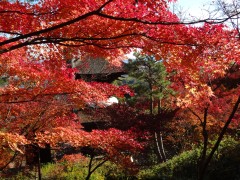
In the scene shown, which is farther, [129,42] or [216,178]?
[216,178]

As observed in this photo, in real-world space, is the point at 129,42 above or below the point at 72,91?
above

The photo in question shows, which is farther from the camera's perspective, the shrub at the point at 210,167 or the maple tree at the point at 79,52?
the shrub at the point at 210,167

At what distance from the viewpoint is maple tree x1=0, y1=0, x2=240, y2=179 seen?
4406 mm

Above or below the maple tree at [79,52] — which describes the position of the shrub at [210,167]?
below

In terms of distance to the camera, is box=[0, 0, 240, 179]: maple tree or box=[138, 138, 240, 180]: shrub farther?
box=[138, 138, 240, 180]: shrub

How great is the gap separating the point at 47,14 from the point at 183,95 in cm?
542

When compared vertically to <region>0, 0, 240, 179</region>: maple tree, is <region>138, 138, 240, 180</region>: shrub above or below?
below

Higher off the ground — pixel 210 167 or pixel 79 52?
pixel 79 52

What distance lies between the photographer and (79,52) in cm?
607

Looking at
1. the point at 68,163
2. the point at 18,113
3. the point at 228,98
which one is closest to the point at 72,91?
the point at 18,113

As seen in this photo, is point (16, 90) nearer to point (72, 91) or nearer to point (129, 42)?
point (72, 91)

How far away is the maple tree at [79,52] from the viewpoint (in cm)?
441

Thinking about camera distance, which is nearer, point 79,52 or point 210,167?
point 79,52

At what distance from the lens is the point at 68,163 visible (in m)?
11.8
